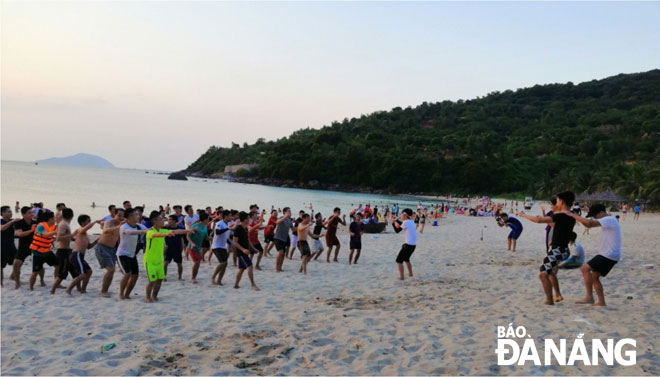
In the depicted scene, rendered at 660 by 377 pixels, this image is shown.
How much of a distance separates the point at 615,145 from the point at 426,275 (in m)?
102

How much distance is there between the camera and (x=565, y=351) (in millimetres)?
5344

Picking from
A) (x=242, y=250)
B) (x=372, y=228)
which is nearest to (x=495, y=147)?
(x=372, y=228)

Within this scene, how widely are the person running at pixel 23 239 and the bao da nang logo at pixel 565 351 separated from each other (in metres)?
7.76

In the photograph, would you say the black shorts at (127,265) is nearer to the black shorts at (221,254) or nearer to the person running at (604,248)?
the black shorts at (221,254)

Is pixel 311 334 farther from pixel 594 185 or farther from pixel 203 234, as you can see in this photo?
pixel 594 185

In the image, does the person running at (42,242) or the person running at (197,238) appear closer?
the person running at (42,242)

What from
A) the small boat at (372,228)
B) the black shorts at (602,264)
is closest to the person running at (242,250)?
the black shorts at (602,264)

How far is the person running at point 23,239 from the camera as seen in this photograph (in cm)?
855

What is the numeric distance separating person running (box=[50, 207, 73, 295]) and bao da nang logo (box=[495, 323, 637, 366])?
6772 mm

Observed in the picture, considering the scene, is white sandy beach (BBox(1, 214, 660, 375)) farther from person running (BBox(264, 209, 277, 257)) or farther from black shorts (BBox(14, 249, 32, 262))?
person running (BBox(264, 209, 277, 257))

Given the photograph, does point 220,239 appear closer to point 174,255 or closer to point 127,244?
point 174,255

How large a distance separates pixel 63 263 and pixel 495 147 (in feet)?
368

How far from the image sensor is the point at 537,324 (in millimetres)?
6402

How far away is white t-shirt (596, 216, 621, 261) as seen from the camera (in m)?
6.95
